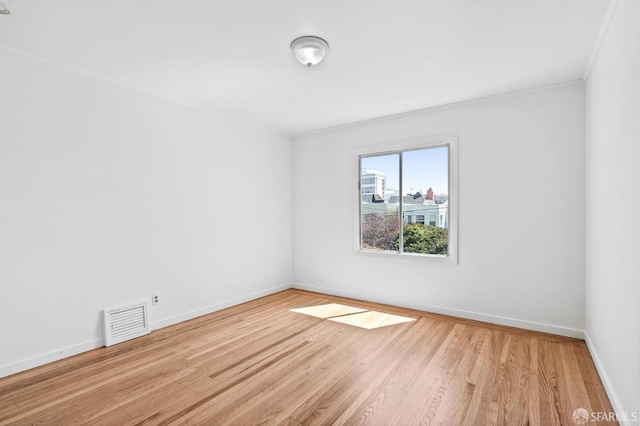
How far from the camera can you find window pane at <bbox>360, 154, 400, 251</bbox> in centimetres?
456

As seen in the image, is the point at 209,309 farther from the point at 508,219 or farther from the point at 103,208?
the point at 508,219

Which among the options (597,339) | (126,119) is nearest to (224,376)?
(126,119)

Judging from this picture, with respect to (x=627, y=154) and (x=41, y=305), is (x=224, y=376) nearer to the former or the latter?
(x=41, y=305)

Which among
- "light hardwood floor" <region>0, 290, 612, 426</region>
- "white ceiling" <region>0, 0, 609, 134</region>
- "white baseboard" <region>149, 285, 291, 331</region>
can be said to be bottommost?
"light hardwood floor" <region>0, 290, 612, 426</region>

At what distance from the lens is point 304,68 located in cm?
297

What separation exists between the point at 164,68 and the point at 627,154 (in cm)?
356

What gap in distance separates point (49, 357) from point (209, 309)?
1648mm

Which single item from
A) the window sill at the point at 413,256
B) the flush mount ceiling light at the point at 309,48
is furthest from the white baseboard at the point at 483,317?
the flush mount ceiling light at the point at 309,48

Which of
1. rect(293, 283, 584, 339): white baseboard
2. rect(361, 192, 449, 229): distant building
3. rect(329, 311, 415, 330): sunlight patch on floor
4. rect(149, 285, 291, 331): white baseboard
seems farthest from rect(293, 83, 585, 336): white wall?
rect(149, 285, 291, 331): white baseboard

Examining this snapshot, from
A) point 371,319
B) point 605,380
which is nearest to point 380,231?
point 371,319

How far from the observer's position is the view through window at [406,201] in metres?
4.19

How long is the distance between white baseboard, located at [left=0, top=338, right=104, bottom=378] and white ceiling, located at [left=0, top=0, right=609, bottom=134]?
8.43ft

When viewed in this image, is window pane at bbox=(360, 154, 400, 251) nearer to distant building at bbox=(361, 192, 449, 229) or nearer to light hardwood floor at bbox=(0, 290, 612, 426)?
distant building at bbox=(361, 192, 449, 229)

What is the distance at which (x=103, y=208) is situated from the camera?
319cm
